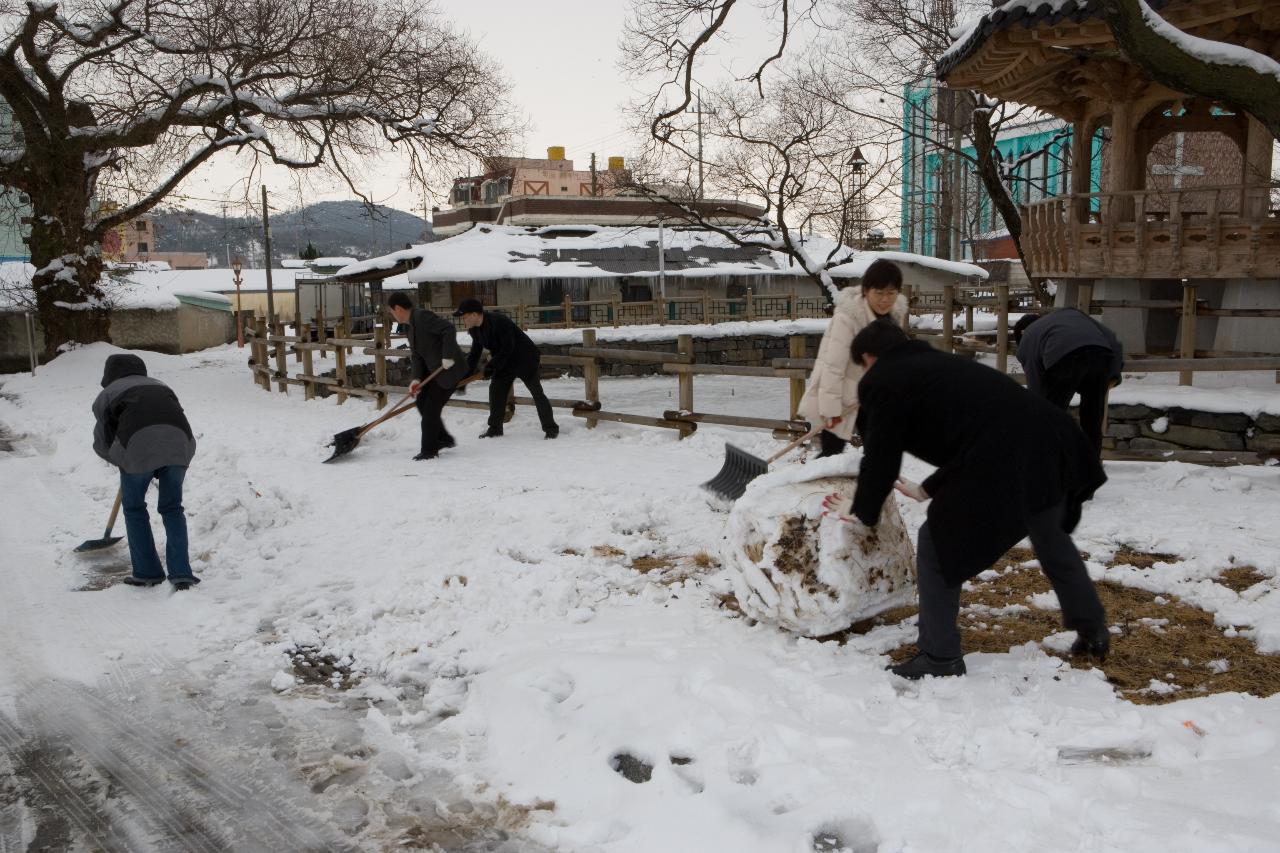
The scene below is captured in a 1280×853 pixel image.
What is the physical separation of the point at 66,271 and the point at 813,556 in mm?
19667

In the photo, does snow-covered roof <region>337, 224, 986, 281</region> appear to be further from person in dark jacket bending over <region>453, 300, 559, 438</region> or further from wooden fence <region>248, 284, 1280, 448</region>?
person in dark jacket bending over <region>453, 300, 559, 438</region>

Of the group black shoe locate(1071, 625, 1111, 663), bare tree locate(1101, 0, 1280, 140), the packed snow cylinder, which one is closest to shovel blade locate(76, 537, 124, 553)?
the packed snow cylinder

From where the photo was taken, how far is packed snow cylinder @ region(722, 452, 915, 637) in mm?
4254

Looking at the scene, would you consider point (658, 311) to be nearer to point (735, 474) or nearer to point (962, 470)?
point (735, 474)

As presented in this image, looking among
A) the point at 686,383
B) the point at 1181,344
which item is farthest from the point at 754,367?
the point at 1181,344

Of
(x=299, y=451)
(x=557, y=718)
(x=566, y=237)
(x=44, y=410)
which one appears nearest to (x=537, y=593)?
(x=557, y=718)

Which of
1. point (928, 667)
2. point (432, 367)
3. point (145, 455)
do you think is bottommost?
point (928, 667)

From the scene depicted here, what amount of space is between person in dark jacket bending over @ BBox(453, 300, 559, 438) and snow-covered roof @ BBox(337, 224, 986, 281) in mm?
20551

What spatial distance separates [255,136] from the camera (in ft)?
59.1

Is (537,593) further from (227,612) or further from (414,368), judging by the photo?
(414,368)

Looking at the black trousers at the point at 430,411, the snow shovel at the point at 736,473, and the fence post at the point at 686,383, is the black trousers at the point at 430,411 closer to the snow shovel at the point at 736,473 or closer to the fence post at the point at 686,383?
the fence post at the point at 686,383

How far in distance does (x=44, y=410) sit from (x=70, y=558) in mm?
9481

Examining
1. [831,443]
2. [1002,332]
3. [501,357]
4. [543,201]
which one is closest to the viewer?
[831,443]

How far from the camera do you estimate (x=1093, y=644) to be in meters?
4.03
